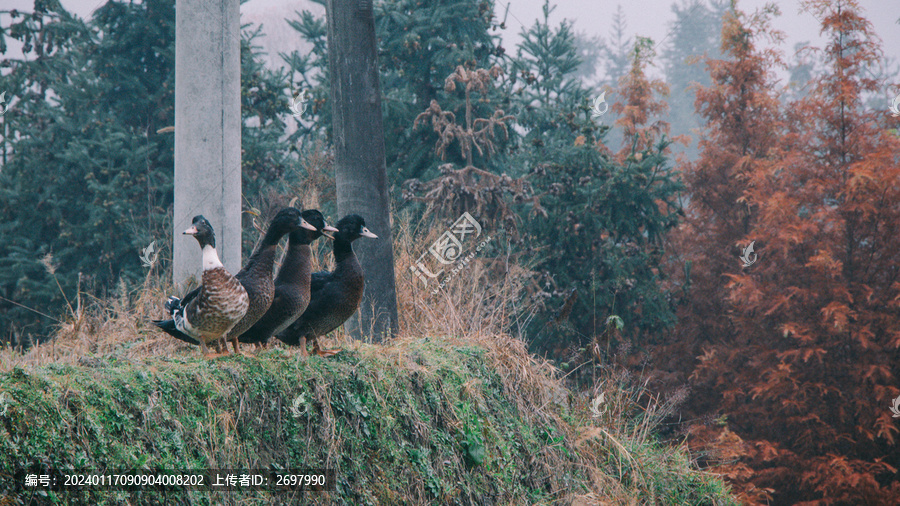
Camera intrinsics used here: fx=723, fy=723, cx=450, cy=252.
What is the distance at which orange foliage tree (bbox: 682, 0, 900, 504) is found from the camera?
8.48 meters

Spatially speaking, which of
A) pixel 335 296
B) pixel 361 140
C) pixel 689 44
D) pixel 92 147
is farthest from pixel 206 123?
pixel 689 44

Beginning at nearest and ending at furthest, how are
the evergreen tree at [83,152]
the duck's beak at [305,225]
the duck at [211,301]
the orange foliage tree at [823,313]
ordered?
the duck at [211,301] → the duck's beak at [305,225] → the orange foliage tree at [823,313] → the evergreen tree at [83,152]

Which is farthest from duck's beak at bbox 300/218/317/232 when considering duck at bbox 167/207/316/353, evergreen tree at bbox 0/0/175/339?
evergreen tree at bbox 0/0/175/339

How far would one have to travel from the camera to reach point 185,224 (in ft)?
18.5

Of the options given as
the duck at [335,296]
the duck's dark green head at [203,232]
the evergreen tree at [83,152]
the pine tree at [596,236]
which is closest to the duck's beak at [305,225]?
the duck at [335,296]

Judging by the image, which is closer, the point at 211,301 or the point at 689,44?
the point at 211,301

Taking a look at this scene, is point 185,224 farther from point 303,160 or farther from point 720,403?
point 720,403

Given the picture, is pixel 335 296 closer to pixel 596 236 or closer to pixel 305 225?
pixel 305 225

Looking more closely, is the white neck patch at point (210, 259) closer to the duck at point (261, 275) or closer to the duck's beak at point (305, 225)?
the duck at point (261, 275)

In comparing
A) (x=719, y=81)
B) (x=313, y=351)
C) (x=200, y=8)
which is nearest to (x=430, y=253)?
(x=200, y=8)

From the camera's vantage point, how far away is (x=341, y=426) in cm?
332

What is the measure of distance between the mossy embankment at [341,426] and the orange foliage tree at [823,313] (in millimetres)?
4012

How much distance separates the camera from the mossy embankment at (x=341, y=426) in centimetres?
238

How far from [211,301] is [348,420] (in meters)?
0.92
